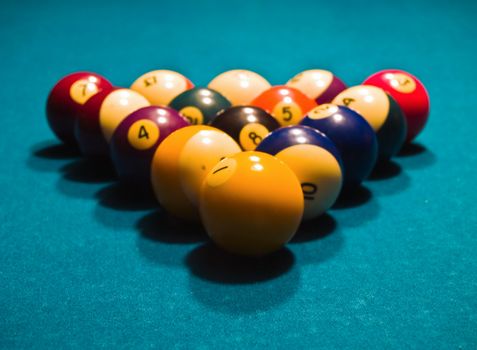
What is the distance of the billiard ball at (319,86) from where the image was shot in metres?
4.63

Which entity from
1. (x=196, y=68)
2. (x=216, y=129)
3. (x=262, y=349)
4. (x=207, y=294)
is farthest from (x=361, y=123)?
(x=196, y=68)

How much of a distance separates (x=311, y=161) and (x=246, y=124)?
586mm

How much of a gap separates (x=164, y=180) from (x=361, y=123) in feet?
4.05

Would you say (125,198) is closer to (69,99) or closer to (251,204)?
(69,99)

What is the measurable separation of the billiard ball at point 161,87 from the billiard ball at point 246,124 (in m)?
0.81

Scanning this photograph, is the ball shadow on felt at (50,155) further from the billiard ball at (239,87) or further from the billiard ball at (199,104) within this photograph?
the billiard ball at (239,87)

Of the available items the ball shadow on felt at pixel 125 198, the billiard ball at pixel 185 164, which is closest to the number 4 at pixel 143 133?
the billiard ball at pixel 185 164

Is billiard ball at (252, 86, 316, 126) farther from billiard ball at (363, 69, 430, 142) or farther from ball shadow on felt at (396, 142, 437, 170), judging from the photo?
ball shadow on felt at (396, 142, 437, 170)

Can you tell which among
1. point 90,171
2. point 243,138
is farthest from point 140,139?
point 90,171

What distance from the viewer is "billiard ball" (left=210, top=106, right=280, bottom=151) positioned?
3.81 m

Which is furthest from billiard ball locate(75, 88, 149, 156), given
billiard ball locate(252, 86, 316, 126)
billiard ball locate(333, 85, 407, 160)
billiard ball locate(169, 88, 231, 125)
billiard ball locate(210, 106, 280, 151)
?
billiard ball locate(333, 85, 407, 160)

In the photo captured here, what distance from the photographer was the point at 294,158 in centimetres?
342

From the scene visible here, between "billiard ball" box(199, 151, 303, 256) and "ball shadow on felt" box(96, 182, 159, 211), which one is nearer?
"billiard ball" box(199, 151, 303, 256)

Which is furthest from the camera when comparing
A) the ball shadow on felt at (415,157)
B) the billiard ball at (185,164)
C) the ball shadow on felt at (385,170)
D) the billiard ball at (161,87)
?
the billiard ball at (161,87)
